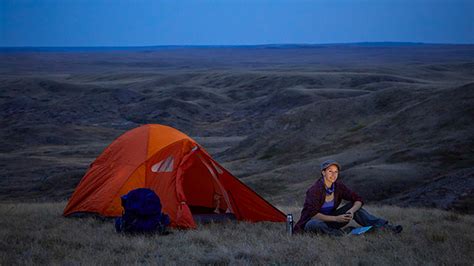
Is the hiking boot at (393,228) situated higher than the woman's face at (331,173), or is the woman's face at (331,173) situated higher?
the woman's face at (331,173)

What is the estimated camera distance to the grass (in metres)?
7.42

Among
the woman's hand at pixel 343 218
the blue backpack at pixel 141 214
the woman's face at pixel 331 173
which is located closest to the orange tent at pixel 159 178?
the blue backpack at pixel 141 214

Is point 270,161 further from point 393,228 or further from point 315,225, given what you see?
point 315,225

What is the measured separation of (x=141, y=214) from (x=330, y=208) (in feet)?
9.59

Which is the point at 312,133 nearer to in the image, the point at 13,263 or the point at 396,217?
the point at 396,217

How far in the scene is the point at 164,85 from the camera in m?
75.8

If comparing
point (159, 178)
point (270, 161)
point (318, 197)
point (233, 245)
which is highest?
point (318, 197)

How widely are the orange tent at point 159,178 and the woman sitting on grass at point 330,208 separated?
206cm

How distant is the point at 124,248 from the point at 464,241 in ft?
15.7

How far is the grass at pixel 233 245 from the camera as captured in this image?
24.3 feet

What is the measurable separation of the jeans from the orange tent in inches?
79.9

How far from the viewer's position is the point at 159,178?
35.6 feet

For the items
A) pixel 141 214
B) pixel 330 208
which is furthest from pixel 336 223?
pixel 141 214

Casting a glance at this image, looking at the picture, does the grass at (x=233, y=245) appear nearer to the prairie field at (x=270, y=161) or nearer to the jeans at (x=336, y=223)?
the prairie field at (x=270, y=161)
